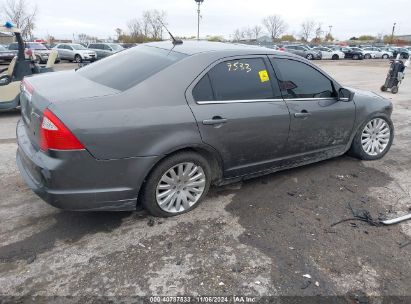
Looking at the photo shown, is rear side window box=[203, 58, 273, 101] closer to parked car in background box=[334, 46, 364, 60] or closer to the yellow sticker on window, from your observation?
the yellow sticker on window

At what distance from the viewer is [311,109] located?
12.9 ft

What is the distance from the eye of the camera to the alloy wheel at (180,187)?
320 centimetres

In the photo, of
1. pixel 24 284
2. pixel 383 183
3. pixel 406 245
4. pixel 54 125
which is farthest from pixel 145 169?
pixel 383 183

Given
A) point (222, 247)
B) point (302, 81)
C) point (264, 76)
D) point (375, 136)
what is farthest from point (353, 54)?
point (222, 247)

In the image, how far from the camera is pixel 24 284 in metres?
2.45

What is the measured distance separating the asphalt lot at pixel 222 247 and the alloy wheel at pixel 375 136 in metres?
0.94

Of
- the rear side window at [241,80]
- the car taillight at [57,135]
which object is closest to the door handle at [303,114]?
the rear side window at [241,80]

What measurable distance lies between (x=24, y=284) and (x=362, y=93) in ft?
14.8

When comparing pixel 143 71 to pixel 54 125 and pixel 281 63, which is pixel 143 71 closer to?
pixel 54 125

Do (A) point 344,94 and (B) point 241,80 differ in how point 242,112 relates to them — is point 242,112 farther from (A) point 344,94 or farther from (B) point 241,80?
(A) point 344,94

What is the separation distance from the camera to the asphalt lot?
2.49m

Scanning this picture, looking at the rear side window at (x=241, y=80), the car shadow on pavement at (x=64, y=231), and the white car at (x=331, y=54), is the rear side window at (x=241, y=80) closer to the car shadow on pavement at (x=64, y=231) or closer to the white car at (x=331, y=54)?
the car shadow on pavement at (x=64, y=231)

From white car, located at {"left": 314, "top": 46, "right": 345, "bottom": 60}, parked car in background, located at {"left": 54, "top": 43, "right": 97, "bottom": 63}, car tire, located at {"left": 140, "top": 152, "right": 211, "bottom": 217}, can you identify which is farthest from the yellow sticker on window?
white car, located at {"left": 314, "top": 46, "right": 345, "bottom": 60}

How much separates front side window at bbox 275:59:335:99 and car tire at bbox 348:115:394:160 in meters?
0.93
